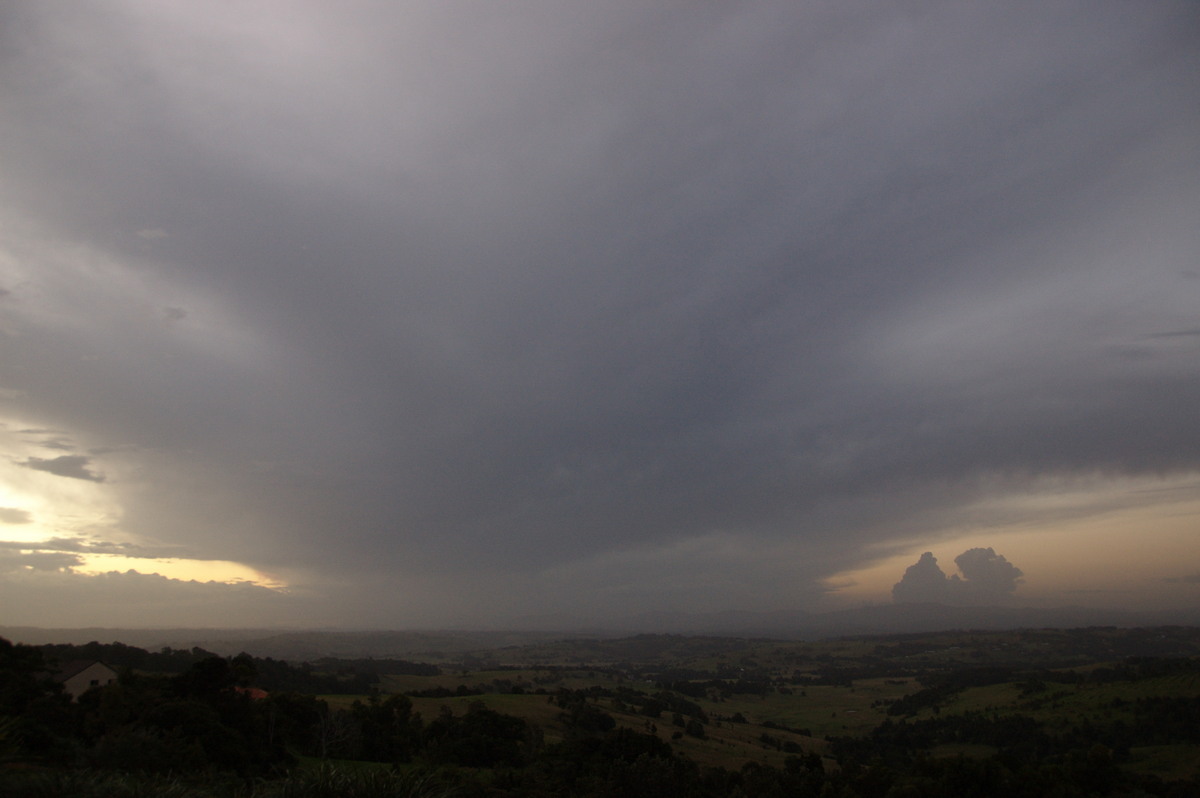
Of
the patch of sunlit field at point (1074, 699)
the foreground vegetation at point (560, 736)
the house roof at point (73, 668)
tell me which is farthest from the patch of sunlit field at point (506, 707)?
the patch of sunlit field at point (1074, 699)

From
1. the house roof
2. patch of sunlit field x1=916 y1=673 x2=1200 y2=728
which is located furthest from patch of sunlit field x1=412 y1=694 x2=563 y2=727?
patch of sunlit field x1=916 y1=673 x2=1200 y2=728

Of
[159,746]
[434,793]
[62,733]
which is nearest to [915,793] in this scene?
[434,793]

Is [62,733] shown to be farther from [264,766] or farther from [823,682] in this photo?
[823,682]

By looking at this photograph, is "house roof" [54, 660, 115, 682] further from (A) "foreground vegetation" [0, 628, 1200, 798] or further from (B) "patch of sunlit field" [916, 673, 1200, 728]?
(B) "patch of sunlit field" [916, 673, 1200, 728]

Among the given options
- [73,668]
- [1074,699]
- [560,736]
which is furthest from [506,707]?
[1074,699]

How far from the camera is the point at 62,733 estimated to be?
103ft

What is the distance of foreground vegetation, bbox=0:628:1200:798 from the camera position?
20828 mm

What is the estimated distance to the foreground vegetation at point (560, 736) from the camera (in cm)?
2083

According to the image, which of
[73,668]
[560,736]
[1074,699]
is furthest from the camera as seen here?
[1074,699]

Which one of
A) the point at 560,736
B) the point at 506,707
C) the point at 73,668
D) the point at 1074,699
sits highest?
the point at 73,668

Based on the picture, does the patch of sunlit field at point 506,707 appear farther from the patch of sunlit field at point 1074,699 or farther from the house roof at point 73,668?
the patch of sunlit field at point 1074,699

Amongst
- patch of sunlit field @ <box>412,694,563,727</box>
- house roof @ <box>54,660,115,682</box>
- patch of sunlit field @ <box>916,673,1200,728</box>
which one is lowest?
patch of sunlit field @ <box>916,673,1200,728</box>

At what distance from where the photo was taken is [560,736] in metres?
61.9

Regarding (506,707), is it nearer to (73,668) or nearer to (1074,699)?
(73,668)
